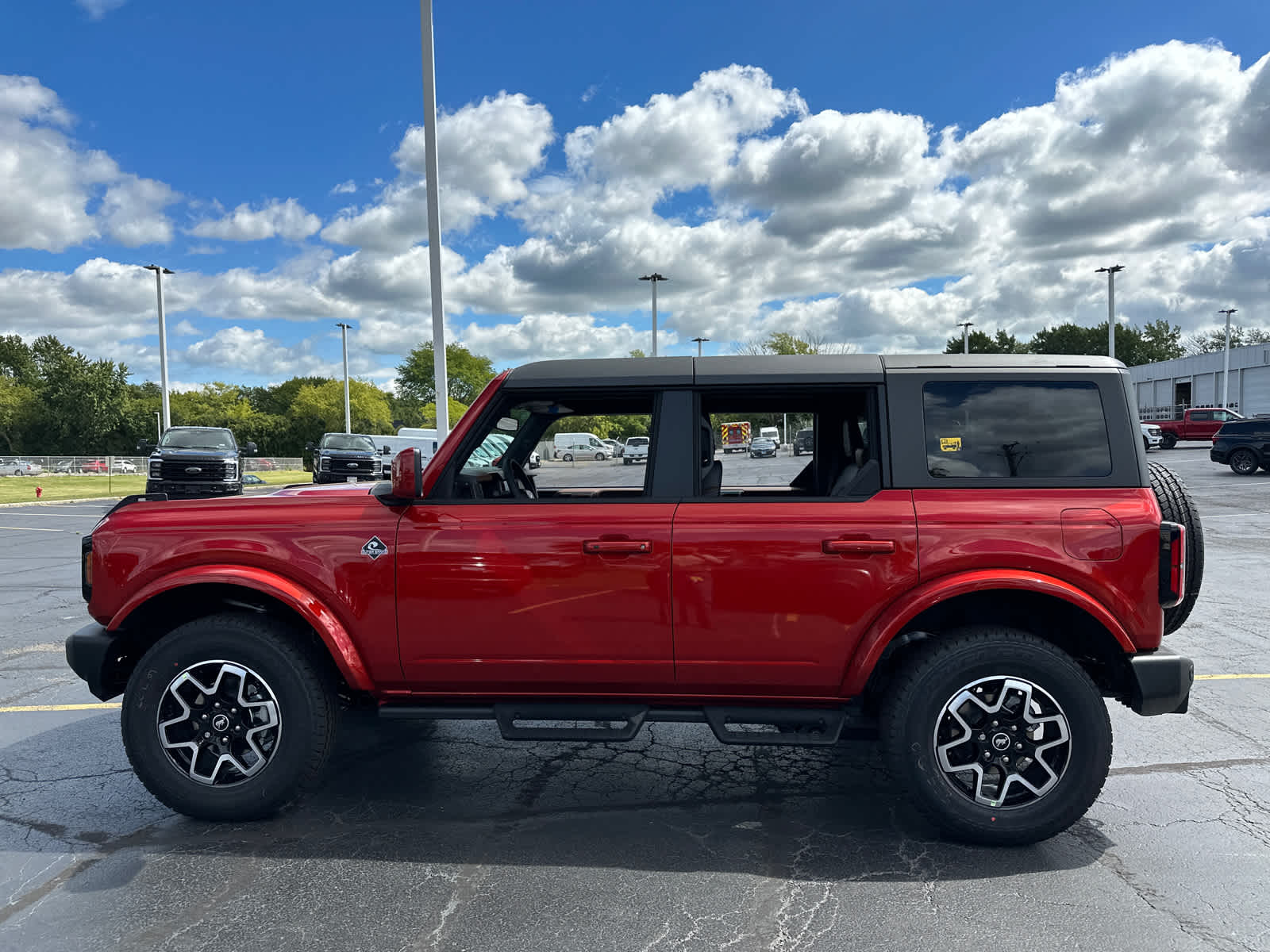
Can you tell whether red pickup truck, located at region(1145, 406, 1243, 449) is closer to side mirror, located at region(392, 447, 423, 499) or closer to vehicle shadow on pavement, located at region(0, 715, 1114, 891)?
vehicle shadow on pavement, located at region(0, 715, 1114, 891)

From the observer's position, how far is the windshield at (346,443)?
86.4ft

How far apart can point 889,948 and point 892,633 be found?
1075 mm

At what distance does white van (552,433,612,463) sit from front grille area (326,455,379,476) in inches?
889

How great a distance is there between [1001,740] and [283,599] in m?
2.88

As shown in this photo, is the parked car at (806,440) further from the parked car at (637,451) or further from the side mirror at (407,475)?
the side mirror at (407,475)

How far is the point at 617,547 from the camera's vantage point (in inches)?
130

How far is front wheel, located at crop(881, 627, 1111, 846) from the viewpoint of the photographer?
321cm

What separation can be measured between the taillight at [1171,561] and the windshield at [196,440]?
861 inches

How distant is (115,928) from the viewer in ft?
9.03

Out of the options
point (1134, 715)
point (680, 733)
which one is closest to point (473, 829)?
point (680, 733)

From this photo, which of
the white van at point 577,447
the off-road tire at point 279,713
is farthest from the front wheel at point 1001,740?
the off-road tire at point 279,713

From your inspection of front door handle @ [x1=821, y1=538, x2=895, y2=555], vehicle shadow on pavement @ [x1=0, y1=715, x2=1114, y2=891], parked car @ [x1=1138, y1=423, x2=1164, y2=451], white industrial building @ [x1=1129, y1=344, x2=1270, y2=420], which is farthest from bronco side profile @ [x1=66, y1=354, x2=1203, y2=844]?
white industrial building @ [x1=1129, y1=344, x2=1270, y2=420]

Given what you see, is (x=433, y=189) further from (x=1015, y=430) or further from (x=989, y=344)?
(x=989, y=344)

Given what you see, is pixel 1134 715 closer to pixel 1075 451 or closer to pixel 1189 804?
pixel 1189 804
